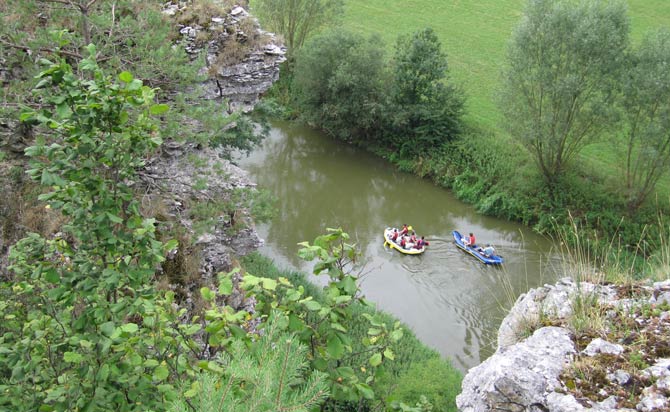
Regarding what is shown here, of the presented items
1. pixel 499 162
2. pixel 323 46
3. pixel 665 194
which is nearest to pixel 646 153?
pixel 665 194

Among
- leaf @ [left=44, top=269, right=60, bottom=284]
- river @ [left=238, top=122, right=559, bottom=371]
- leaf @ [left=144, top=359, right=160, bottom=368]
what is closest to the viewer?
leaf @ [left=44, top=269, right=60, bottom=284]

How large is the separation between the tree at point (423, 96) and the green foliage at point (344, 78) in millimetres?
1005

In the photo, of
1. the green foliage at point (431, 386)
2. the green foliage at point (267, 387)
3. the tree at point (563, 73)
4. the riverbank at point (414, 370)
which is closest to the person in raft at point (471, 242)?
the tree at point (563, 73)

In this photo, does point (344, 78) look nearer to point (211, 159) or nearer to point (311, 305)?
point (211, 159)

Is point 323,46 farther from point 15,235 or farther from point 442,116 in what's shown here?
point 15,235

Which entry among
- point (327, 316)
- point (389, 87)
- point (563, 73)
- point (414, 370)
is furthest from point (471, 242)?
point (327, 316)

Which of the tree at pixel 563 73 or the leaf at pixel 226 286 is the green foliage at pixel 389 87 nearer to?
the tree at pixel 563 73

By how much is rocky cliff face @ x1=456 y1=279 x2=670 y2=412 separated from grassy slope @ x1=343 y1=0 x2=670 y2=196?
24682mm

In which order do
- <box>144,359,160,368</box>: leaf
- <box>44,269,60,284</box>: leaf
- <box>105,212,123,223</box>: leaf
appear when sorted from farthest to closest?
<box>144,359,160,368</box>: leaf < <box>44,269,60,284</box>: leaf < <box>105,212,123,223</box>: leaf

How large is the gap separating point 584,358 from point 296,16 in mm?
28052

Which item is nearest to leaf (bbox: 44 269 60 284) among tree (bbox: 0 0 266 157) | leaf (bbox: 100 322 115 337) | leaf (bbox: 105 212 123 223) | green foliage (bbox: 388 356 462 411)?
leaf (bbox: 100 322 115 337)

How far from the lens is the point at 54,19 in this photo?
27.1 feet

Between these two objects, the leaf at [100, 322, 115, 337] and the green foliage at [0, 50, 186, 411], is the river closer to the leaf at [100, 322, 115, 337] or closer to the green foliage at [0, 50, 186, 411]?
the green foliage at [0, 50, 186, 411]

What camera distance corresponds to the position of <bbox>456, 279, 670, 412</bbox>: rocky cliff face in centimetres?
414
